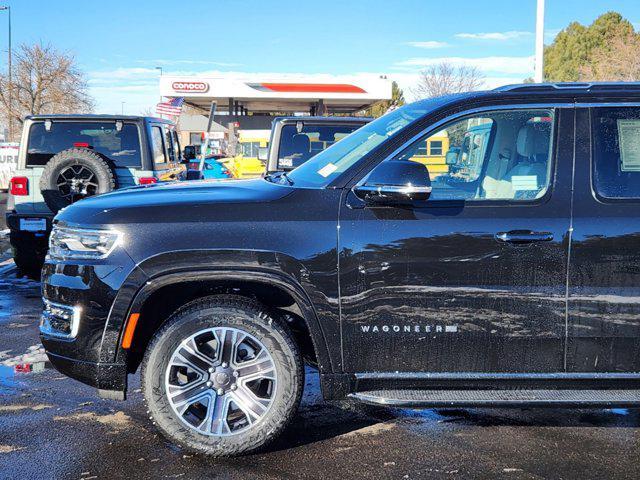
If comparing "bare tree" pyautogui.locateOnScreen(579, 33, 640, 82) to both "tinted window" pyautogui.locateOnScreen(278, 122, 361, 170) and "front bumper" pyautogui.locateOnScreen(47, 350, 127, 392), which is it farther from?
"front bumper" pyautogui.locateOnScreen(47, 350, 127, 392)

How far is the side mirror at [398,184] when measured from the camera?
12.1ft

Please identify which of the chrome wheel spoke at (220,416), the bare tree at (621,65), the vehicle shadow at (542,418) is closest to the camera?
the chrome wheel spoke at (220,416)

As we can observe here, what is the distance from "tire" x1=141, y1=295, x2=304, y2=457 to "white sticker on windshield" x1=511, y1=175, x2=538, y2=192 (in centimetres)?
150

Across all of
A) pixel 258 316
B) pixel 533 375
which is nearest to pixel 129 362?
pixel 258 316

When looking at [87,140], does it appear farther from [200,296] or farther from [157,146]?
[200,296]

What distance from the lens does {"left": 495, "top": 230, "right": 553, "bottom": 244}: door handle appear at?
3.76 meters

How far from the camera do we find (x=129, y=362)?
13.2 ft

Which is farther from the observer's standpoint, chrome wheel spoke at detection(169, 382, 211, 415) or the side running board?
chrome wheel spoke at detection(169, 382, 211, 415)

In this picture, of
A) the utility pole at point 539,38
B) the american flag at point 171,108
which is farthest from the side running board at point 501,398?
the american flag at point 171,108

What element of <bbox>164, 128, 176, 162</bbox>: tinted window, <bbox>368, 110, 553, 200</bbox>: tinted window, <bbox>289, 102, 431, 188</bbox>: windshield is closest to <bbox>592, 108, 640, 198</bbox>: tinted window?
<bbox>368, 110, 553, 200</bbox>: tinted window

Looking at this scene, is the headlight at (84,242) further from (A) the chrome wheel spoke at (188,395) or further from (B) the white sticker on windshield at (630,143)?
(B) the white sticker on windshield at (630,143)

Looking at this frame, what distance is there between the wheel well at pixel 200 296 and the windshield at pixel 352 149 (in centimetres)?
65

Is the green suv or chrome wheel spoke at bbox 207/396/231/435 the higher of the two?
the green suv

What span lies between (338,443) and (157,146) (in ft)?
19.3
